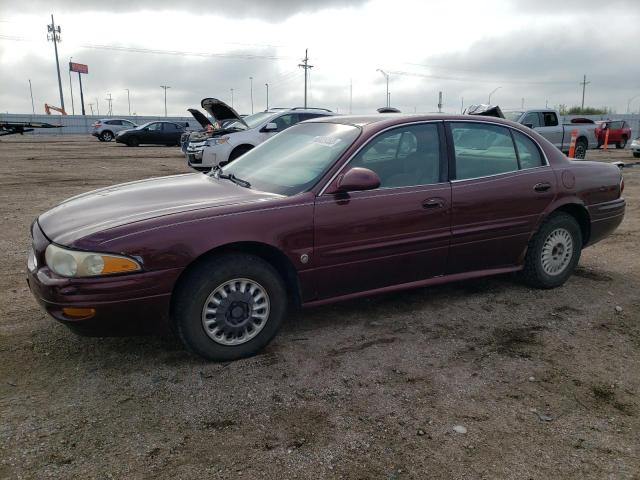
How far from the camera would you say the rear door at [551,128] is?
16.5 m

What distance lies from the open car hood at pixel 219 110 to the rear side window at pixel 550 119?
9.86m

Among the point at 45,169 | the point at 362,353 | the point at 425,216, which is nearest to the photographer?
the point at 362,353

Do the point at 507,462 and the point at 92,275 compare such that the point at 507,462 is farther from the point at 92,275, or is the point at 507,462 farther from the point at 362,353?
the point at 92,275

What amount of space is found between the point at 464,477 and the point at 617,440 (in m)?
0.87

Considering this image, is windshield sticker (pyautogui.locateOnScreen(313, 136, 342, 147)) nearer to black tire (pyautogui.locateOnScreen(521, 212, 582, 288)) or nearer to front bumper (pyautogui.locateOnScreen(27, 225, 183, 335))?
front bumper (pyautogui.locateOnScreen(27, 225, 183, 335))

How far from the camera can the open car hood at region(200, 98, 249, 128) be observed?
12.4 m

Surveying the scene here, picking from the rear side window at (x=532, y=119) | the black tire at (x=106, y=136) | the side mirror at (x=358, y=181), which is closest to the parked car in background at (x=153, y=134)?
the black tire at (x=106, y=136)

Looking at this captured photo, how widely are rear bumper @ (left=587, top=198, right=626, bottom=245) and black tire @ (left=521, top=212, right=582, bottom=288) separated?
0.18 meters

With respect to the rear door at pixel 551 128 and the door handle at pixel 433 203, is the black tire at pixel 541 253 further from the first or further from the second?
the rear door at pixel 551 128

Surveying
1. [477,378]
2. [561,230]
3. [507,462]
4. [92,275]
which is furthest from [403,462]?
[561,230]

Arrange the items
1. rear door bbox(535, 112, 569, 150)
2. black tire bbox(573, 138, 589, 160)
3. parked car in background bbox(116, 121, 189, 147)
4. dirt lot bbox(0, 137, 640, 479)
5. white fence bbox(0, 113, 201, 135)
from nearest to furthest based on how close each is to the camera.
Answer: dirt lot bbox(0, 137, 640, 479)
rear door bbox(535, 112, 569, 150)
black tire bbox(573, 138, 589, 160)
parked car in background bbox(116, 121, 189, 147)
white fence bbox(0, 113, 201, 135)

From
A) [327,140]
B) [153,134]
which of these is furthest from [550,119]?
[153,134]

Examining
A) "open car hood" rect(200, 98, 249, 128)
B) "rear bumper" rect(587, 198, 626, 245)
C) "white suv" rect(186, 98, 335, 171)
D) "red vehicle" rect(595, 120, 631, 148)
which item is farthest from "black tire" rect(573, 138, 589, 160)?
"rear bumper" rect(587, 198, 626, 245)

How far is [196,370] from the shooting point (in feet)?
10.6
